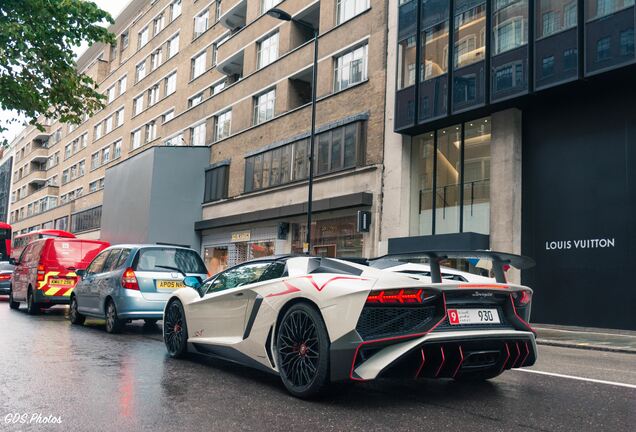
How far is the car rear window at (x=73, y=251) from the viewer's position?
14363mm

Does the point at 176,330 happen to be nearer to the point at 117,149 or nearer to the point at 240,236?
the point at 240,236

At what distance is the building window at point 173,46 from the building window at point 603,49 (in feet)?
102

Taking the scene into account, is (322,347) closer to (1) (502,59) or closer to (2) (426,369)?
(2) (426,369)

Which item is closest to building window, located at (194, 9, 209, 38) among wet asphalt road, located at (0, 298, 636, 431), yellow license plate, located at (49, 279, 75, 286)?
yellow license plate, located at (49, 279, 75, 286)

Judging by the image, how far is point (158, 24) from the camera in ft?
149

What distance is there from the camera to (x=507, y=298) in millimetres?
5102

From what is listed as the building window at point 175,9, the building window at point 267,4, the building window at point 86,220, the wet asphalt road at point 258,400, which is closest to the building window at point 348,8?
the building window at point 267,4

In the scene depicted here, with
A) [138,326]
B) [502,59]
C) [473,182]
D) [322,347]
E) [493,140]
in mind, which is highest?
[502,59]

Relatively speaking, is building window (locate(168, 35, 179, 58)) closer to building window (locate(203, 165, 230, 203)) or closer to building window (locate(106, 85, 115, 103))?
building window (locate(203, 165, 230, 203))

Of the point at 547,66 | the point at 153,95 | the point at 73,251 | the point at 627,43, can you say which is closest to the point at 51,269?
the point at 73,251

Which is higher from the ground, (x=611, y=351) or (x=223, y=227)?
(x=223, y=227)

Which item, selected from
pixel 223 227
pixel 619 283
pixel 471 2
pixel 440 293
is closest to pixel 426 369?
pixel 440 293

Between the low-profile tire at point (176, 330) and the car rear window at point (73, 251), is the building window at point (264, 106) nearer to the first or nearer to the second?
A: the car rear window at point (73, 251)

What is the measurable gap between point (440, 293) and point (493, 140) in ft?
47.8
